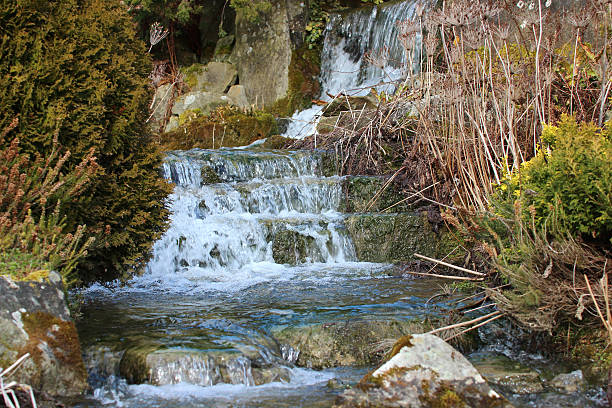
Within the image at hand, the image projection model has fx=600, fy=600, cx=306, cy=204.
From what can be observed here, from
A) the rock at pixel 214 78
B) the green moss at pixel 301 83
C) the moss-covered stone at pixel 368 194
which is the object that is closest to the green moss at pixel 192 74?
the rock at pixel 214 78

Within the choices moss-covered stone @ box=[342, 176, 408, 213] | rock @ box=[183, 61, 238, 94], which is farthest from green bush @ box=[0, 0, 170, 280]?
rock @ box=[183, 61, 238, 94]

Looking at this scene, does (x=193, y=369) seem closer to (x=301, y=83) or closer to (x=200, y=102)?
(x=200, y=102)

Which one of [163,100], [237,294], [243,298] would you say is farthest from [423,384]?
[163,100]

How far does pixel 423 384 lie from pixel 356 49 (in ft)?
41.2

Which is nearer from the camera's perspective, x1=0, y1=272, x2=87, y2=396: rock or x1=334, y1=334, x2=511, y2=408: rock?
x1=334, y1=334, x2=511, y2=408: rock

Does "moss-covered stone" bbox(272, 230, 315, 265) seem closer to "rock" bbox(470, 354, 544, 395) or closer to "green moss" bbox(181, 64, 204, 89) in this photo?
"rock" bbox(470, 354, 544, 395)

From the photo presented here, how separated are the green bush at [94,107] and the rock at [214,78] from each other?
10.9 meters

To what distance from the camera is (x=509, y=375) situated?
11.9 feet

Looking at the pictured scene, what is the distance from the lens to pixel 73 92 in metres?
4.86

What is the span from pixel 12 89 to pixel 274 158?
5.14m

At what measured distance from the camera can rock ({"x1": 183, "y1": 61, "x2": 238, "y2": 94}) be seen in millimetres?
16547

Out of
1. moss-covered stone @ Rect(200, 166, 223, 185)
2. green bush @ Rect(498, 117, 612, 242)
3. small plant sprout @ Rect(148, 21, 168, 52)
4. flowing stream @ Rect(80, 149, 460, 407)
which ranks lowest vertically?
flowing stream @ Rect(80, 149, 460, 407)

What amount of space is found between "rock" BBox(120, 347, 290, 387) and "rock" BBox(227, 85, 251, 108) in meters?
12.6

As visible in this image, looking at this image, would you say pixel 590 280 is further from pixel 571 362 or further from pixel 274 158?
pixel 274 158
